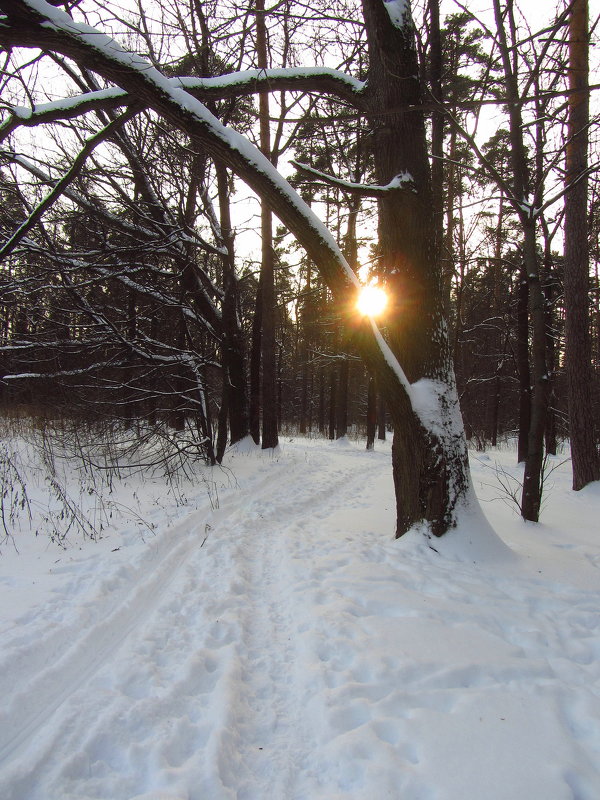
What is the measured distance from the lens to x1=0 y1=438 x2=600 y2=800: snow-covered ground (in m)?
1.56

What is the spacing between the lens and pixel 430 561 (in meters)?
3.46

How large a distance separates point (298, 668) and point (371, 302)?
3.08 meters

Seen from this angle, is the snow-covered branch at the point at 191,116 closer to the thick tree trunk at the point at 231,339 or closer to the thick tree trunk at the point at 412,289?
the thick tree trunk at the point at 412,289

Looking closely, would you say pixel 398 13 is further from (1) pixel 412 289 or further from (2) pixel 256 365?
(2) pixel 256 365

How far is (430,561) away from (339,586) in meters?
0.90

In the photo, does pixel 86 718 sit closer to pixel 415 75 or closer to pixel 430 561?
pixel 430 561

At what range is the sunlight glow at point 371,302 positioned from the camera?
3.57m

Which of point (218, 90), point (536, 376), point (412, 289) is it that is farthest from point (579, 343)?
point (218, 90)

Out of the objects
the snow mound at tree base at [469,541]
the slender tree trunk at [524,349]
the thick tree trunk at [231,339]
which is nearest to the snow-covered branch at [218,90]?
the snow mound at tree base at [469,541]

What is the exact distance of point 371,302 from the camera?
389cm

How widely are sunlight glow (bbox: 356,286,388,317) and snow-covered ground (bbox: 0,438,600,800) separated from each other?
2.21 m

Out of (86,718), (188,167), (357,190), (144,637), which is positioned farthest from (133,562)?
(188,167)

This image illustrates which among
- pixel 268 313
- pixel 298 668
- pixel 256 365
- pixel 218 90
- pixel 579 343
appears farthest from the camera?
pixel 256 365

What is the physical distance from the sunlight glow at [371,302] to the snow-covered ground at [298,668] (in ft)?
7.24
